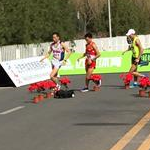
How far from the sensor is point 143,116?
11.2 meters

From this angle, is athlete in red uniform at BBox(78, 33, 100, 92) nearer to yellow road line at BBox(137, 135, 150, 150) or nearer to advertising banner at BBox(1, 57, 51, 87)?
advertising banner at BBox(1, 57, 51, 87)

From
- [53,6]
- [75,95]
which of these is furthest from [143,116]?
[53,6]

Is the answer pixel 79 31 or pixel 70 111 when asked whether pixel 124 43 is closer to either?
pixel 79 31

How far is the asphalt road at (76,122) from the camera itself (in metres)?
8.54

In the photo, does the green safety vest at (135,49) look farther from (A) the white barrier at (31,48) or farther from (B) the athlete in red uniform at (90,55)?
(A) the white barrier at (31,48)

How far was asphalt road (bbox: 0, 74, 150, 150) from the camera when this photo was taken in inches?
336

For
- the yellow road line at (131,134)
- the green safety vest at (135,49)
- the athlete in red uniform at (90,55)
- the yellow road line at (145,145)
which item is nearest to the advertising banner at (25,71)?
the athlete in red uniform at (90,55)

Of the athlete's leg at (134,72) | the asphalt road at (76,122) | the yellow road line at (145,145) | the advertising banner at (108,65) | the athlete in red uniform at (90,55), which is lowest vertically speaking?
the advertising banner at (108,65)

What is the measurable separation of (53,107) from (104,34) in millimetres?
49769

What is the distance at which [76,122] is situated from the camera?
10.7 metres

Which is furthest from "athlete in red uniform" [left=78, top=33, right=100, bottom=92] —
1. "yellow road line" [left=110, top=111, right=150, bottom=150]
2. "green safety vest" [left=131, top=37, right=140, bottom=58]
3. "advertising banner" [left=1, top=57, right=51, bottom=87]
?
"yellow road line" [left=110, top=111, right=150, bottom=150]

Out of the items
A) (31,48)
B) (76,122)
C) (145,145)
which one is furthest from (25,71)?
(31,48)

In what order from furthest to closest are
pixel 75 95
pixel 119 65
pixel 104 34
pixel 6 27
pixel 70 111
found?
pixel 104 34
pixel 6 27
pixel 119 65
pixel 75 95
pixel 70 111

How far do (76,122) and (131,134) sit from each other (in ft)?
5.89
